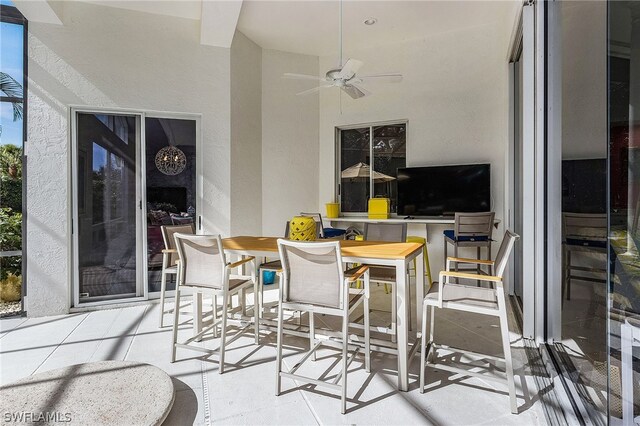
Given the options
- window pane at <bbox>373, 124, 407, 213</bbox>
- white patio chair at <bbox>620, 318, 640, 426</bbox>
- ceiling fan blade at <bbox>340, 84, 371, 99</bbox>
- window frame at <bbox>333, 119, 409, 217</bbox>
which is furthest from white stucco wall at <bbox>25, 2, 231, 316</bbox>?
white patio chair at <bbox>620, 318, 640, 426</bbox>

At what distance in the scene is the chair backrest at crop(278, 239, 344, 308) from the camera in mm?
2043

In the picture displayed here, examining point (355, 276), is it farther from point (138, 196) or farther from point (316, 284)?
point (138, 196)

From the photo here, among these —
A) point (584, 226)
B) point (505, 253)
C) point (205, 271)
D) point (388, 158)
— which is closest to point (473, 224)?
point (584, 226)

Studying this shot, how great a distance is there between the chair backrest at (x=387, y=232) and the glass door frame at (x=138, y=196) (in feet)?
7.45

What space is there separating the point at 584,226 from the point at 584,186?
0.26m

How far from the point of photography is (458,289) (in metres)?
2.36

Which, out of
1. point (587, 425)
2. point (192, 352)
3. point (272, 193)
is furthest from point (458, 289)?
point (272, 193)

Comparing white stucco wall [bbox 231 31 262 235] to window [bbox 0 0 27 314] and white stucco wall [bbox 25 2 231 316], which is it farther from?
window [bbox 0 0 27 314]

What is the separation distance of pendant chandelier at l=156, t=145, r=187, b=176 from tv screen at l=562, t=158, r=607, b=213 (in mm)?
4050

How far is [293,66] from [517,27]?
3.31 m

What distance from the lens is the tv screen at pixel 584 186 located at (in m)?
1.87

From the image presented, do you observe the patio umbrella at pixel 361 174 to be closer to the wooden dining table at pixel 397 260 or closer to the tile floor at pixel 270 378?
the tile floor at pixel 270 378

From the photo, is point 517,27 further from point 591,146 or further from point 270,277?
point 270,277

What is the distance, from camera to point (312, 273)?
2125 mm
